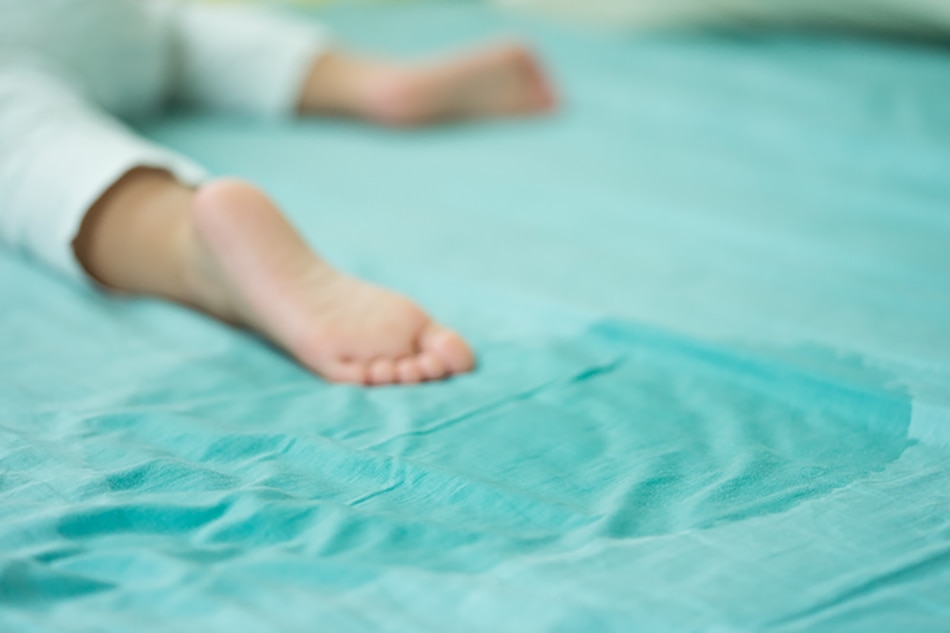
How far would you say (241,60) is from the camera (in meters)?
1.29

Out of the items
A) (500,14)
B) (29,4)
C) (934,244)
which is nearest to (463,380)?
(934,244)

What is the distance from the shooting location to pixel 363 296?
725 mm

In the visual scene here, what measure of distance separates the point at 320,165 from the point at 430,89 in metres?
0.22

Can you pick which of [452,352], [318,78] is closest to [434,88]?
[318,78]

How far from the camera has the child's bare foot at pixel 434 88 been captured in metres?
1.28

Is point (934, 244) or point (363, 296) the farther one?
point (934, 244)

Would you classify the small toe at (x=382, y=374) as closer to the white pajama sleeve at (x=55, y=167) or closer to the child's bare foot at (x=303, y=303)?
the child's bare foot at (x=303, y=303)

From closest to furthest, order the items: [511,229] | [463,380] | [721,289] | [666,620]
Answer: [666,620]
[463,380]
[721,289]
[511,229]

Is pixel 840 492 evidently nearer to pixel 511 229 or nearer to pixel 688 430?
pixel 688 430

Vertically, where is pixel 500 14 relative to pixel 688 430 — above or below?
above

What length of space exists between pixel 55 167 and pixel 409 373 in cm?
34

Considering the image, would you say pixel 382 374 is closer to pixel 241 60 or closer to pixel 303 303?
pixel 303 303

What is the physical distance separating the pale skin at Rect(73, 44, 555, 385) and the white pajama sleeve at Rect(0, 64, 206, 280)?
0.02m

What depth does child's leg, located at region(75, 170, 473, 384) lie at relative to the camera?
0.69 meters
